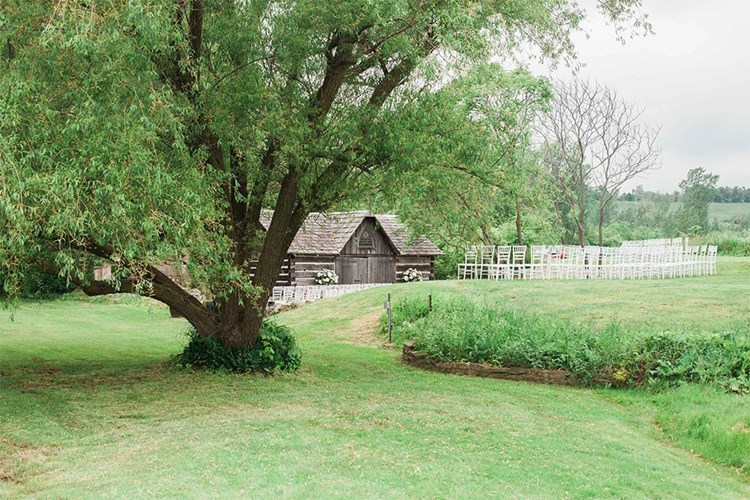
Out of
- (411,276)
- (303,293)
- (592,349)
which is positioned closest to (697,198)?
(411,276)

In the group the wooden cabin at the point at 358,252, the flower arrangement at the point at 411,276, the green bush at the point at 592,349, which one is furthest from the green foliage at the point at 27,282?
the flower arrangement at the point at 411,276

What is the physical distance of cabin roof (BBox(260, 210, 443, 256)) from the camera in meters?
30.0

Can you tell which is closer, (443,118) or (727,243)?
(443,118)

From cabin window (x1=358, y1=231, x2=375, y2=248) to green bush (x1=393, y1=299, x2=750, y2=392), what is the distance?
669 inches

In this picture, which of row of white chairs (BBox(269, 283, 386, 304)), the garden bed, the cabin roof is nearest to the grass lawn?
the garden bed

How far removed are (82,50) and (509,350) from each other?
820 centimetres

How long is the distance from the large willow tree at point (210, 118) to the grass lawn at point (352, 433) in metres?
1.65

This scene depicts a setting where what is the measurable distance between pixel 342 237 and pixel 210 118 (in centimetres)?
2068

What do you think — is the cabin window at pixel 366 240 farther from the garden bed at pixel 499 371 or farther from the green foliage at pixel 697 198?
the green foliage at pixel 697 198

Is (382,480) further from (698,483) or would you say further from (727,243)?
(727,243)

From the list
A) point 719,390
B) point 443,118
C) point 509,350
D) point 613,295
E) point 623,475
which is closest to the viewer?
point 623,475

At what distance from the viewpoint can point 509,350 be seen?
Answer: 1302 cm

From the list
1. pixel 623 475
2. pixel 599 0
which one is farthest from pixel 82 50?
pixel 599 0

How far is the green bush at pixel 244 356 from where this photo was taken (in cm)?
1284
